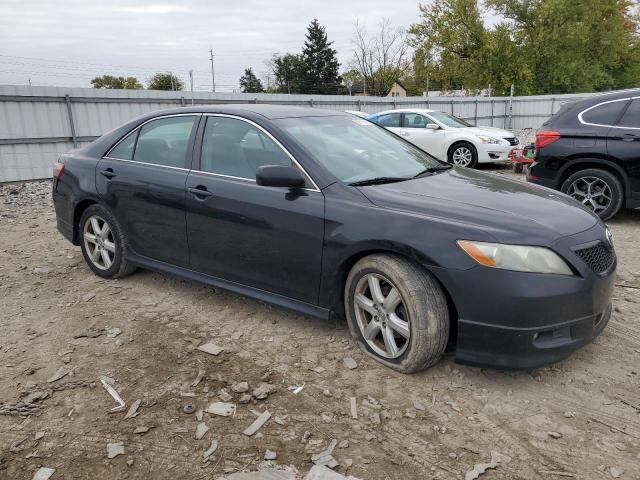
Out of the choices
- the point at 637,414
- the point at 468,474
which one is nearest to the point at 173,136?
the point at 468,474

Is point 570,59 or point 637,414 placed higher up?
point 570,59

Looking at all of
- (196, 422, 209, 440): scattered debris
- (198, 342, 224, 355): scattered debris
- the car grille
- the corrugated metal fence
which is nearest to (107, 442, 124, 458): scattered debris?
(196, 422, 209, 440): scattered debris

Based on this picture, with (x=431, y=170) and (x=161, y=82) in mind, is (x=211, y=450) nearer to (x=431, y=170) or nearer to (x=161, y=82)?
(x=431, y=170)

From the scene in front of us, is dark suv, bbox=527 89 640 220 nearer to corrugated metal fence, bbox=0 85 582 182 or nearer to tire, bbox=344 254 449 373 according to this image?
tire, bbox=344 254 449 373

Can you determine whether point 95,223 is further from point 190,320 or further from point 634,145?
point 634,145

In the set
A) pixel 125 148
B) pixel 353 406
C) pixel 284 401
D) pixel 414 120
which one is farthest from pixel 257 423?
pixel 414 120

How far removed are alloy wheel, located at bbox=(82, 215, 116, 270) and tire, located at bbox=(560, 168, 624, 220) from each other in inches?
217

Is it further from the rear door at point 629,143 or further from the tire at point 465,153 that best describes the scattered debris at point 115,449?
the tire at point 465,153

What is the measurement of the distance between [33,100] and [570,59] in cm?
4493

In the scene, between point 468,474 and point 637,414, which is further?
point 637,414

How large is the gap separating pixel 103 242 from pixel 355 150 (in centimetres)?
256

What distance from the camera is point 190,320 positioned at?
13.6 feet

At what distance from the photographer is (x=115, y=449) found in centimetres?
263

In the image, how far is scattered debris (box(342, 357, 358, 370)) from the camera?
3359 mm
